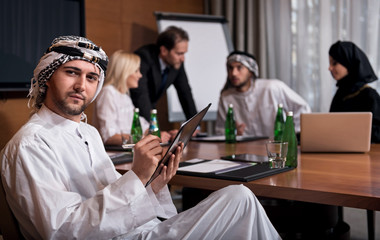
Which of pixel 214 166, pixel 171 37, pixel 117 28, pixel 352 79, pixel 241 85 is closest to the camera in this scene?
pixel 214 166

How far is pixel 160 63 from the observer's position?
4.54m

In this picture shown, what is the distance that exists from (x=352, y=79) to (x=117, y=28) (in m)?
2.40

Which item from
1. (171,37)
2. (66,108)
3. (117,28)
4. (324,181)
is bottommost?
(324,181)

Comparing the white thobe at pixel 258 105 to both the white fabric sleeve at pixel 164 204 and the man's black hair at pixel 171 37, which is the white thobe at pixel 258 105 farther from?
the white fabric sleeve at pixel 164 204

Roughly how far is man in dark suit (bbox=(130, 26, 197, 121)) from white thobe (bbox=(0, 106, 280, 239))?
2487 millimetres

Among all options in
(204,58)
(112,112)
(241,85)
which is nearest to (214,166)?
(112,112)

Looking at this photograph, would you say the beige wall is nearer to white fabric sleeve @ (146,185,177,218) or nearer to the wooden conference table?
the wooden conference table

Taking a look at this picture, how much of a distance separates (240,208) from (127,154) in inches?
45.4

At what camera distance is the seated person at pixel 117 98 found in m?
3.46

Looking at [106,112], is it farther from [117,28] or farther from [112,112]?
[117,28]

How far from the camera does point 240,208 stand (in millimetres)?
1508

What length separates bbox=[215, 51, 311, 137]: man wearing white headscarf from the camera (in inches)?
164

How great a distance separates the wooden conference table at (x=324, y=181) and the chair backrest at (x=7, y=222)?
0.73m

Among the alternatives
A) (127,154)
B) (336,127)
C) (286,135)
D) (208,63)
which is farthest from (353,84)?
(208,63)
